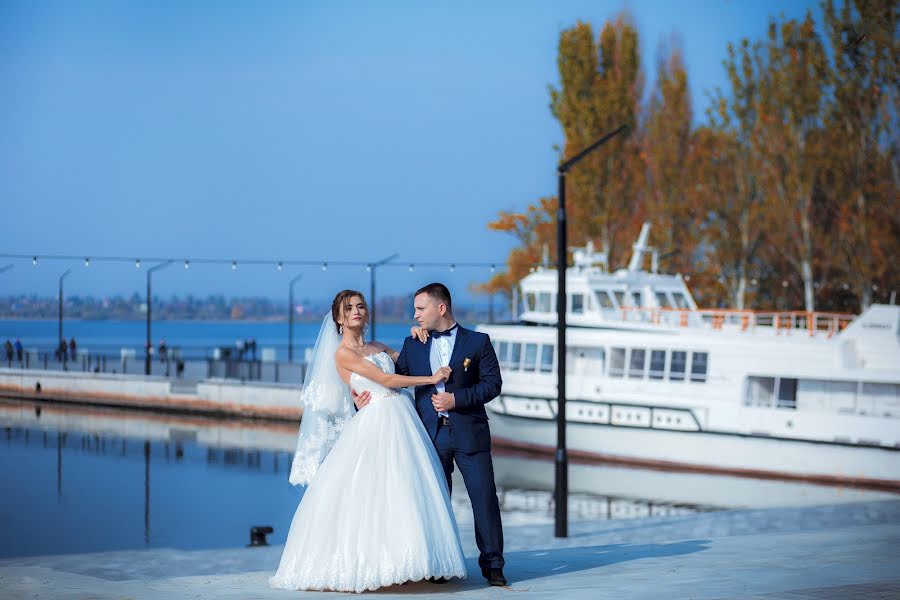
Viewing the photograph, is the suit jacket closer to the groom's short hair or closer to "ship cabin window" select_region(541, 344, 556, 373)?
the groom's short hair

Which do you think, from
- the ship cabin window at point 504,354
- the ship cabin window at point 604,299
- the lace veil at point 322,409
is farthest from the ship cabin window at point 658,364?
the lace veil at point 322,409

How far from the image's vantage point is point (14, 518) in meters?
28.9

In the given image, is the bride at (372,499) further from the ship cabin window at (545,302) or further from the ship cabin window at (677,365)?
the ship cabin window at (545,302)

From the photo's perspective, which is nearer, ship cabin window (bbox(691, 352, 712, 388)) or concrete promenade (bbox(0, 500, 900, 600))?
concrete promenade (bbox(0, 500, 900, 600))

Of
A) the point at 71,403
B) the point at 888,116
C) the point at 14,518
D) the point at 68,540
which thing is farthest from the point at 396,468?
the point at 71,403

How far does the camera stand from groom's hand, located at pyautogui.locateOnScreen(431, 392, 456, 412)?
9180 millimetres

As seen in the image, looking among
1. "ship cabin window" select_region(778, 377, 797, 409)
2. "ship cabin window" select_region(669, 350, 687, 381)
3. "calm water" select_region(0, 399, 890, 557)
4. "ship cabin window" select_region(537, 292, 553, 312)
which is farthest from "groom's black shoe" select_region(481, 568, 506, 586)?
"ship cabin window" select_region(537, 292, 553, 312)

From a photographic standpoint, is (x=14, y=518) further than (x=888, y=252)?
No

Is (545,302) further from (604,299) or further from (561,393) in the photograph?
(561,393)

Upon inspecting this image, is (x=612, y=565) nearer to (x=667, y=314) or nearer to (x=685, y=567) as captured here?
(x=685, y=567)

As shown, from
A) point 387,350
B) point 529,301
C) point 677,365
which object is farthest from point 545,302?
point 387,350

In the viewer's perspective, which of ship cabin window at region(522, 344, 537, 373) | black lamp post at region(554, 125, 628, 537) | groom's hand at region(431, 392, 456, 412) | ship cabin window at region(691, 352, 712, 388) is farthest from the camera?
ship cabin window at region(522, 344, 537, 373)

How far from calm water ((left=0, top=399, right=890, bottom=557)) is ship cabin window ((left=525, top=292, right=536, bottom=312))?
4.39m

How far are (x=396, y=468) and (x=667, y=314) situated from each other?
26836 mm
